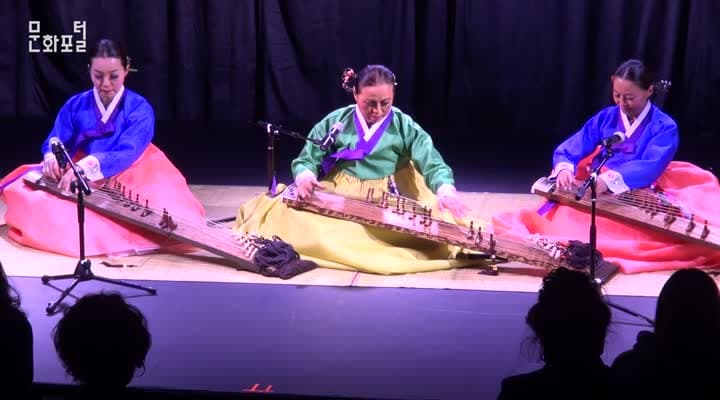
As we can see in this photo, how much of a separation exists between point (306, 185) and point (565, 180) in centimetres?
124

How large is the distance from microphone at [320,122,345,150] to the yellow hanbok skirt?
0.20 m

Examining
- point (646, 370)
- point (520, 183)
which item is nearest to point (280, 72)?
point (520, 183)

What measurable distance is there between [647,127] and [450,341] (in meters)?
1.81

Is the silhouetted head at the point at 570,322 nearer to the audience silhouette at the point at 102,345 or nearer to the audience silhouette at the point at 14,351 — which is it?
the audience silhouette at the point at 102,345

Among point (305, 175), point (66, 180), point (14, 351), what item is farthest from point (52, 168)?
point (14, 351)

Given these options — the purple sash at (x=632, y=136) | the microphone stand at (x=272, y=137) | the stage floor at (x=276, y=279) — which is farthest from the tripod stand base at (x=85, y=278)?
the purple sash at (x=632, y=136)

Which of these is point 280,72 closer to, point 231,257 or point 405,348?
point 231,257

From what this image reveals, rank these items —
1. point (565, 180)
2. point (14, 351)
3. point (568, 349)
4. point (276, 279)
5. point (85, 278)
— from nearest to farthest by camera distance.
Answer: point (568, 349) → point (14, 351) → point (85, 278) → point (276, 279) → point (565, 180)

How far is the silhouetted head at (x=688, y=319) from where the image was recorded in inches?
107

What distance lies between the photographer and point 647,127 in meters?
5.58

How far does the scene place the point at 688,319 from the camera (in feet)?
8.91

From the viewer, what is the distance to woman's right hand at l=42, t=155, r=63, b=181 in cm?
560

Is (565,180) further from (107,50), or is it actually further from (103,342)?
(103,342)

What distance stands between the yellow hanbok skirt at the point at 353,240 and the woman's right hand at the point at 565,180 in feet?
1.82
